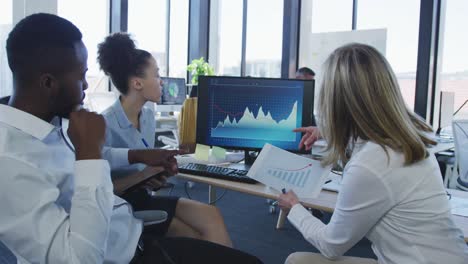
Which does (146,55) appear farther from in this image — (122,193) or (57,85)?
(57,85)

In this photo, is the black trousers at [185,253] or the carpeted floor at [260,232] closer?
the black trousers at [185,253]

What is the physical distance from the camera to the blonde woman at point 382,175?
3.53 ft

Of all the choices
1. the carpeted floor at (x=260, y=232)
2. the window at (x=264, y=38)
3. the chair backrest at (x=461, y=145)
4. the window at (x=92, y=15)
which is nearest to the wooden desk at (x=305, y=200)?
the carpeted floor at (x=260, y=232)

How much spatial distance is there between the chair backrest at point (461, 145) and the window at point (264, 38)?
3.75 m

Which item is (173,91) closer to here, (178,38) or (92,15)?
(92,15)

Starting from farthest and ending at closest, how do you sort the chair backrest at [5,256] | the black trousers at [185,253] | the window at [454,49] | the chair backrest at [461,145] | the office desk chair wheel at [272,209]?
the window at [454,49], the office desk chair wheel at [272,209], the chair backrest at [461,145], the black trousers at [185,253], the chair backrest at [5,256]

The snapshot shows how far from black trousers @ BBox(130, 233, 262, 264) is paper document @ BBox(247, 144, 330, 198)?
0.31m

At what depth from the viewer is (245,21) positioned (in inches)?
283

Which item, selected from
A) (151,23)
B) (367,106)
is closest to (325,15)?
(151,23)

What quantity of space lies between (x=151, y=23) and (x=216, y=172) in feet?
18.3

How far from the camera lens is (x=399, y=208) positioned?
1085 mm

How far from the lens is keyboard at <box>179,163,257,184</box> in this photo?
1750mm

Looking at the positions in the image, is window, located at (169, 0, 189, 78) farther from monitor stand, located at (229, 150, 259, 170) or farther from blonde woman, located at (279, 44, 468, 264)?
blonde woman, located at (279, 44, 468, 264)

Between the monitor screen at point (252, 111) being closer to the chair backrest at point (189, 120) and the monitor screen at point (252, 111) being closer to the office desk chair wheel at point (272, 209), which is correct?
the chair backrest at point (189, 120)
